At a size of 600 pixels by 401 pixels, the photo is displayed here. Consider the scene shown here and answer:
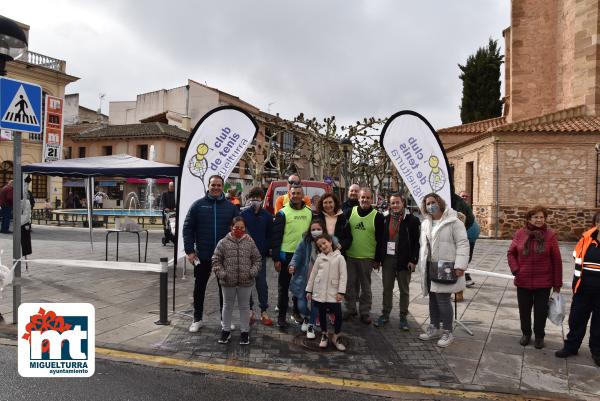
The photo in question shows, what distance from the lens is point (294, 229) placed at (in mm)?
5656

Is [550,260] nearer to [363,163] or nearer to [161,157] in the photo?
[363,163]

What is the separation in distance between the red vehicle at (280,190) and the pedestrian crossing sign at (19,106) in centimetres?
666

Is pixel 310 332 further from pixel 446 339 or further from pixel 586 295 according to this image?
pixel 586 295

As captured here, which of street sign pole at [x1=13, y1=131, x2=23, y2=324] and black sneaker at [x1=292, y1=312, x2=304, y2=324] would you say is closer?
street sign pole at [x1=13, y1=131, x2=23, y2=324]

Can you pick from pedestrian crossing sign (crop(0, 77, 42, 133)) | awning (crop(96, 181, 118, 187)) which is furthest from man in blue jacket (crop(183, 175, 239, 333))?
awning (crop(96, 181, 118, 187))

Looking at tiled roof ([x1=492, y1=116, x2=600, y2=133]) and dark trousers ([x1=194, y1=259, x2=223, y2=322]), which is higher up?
tiled roof ([x1=492, y1=116, x2=600, y2=133])

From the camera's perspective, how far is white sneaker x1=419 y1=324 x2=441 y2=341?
540cm

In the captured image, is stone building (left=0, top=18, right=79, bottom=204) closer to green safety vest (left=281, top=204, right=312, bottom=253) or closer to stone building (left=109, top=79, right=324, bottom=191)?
stone building (left=109, top=79, right=324, bottom=191)

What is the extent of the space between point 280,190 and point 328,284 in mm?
7341

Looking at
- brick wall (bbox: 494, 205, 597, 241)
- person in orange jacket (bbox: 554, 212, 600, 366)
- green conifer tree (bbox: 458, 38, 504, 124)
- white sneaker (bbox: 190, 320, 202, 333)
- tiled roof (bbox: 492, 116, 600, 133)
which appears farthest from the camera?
green conifer tree (bbox: 458, 38, 504, 124)

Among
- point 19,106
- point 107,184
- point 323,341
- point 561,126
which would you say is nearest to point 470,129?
point 561,126

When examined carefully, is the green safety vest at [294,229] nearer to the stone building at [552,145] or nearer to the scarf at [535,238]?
the scarf at [535,238]

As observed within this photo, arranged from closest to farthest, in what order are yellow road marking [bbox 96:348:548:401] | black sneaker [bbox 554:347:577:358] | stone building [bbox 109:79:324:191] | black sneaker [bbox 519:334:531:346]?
yellow road marking [bbox 96:348:548:401] < black sneaker [bbox 554:347:577:358] < black sneaker [bbox 519:334:531:346] < stone building [bbox 109:79:324:191]

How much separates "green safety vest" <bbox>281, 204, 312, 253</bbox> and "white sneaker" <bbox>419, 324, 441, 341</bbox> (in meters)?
1.88
